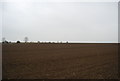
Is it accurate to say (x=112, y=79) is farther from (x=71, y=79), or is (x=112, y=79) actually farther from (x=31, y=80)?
(x=31, y=80)

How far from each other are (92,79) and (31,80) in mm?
1813

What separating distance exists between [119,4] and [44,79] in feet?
14.2

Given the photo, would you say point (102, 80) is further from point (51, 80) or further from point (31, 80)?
point (31, 80)

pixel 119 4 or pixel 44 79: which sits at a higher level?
pixel 119 4

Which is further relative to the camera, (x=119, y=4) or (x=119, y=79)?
(x=119, y=4)

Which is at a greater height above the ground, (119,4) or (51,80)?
(119,4)

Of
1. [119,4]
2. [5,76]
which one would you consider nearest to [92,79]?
[5,76]

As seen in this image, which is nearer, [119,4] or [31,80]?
[31,80]

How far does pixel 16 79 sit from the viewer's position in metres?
3.83

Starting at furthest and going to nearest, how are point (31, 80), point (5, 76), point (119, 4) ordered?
point (119, 4), point (5, 76), point (31, 80)

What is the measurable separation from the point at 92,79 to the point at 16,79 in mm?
2268

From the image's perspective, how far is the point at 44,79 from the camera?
385 centimetres

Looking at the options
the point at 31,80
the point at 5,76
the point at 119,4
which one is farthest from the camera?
the point at 119,4

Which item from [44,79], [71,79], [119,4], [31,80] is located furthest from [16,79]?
[119,4]
